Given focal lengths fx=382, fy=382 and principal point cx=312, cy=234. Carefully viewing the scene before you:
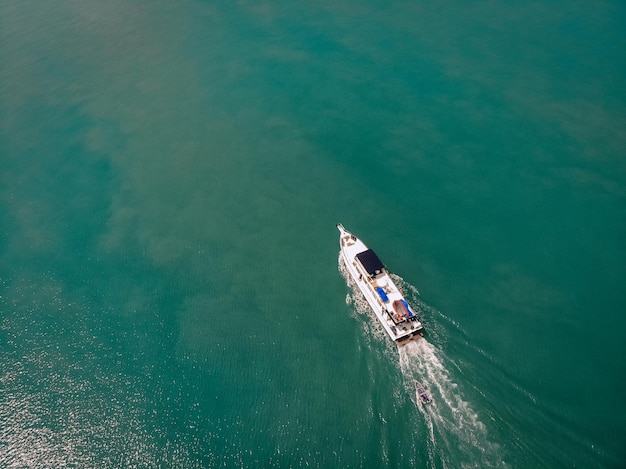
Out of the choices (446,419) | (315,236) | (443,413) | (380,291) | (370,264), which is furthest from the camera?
(315,236)

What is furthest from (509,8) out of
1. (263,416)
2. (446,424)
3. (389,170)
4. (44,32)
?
(44,32)

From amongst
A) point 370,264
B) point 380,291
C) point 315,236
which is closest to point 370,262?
point 370,264

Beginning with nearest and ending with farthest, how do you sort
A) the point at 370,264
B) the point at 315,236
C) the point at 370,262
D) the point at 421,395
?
the point at 421,395
the point at 370,264
the point at 370,262
the point at 315,236

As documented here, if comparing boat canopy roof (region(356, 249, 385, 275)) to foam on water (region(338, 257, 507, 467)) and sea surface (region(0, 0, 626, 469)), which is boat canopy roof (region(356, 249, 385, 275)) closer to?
sea surface (region(0, 0, 626, 469))

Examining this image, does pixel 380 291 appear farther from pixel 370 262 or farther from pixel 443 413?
pixel 443 413

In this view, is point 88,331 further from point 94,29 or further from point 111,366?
point 94,29

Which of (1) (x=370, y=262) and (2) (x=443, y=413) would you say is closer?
(2) (x=443, y=413)
